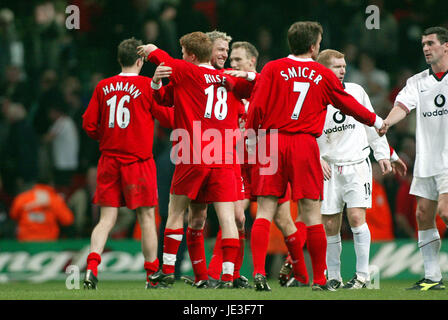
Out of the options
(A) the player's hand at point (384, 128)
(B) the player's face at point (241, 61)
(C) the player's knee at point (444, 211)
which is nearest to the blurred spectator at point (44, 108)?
(B) the player's face at point (241, 61)

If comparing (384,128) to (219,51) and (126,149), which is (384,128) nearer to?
(219,51)

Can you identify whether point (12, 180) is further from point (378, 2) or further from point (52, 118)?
point (378, 2)

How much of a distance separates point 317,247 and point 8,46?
9.35 metres

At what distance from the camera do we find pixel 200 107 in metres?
7.55

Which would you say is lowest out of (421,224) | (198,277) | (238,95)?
(198,277)

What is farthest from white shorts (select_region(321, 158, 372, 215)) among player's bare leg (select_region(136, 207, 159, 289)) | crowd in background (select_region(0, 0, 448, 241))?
crowd in background (select_region(0, 0, 448, 241))

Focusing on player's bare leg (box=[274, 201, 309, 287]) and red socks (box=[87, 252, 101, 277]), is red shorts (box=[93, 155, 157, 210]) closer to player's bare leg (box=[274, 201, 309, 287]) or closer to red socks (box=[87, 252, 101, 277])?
red socks (box=[87, 252, 101, 277])

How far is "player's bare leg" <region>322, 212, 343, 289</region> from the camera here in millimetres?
8184

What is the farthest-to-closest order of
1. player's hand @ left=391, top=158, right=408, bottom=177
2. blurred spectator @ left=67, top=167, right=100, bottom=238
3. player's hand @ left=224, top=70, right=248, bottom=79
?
blurred spectator @ left=67, top=167, right=100, bottom=238
player's hand @ left=391, top=158, right=408, bottom=177
player's hand @ left=224, top=70, right=248, bottom=79

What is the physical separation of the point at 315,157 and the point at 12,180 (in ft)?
25.6

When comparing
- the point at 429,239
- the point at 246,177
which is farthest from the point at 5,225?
the point at 429,239

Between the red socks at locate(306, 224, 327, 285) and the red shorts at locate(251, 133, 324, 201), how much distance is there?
10.8 inches

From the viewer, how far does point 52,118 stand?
14000 millimetres

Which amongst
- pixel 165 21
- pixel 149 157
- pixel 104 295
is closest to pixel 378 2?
pixel 165 21
